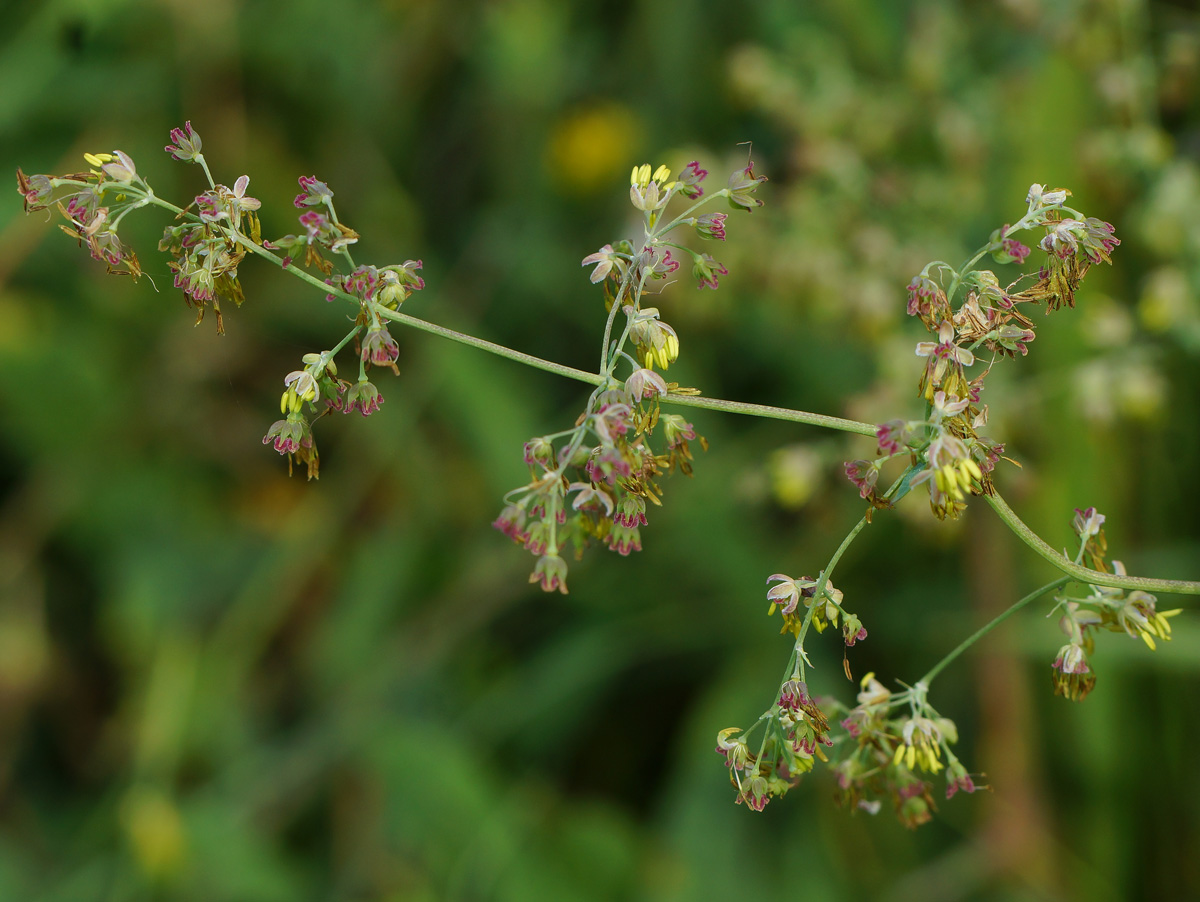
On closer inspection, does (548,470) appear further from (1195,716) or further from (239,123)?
(239,123)

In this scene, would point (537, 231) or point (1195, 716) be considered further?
point (537, 231)

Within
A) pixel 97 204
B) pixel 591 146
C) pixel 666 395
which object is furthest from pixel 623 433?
pixel 591 146

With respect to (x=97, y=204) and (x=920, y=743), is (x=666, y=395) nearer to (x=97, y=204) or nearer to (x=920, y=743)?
(x=920, y=743)

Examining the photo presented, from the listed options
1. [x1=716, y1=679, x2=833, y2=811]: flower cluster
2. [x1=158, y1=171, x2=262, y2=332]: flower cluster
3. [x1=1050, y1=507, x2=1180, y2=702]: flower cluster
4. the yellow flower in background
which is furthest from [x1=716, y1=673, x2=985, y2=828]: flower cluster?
the yellow flower in background

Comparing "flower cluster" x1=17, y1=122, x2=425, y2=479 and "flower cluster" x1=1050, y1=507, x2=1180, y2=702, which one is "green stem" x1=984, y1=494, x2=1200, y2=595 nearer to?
"flower cluster" x1=1050, y1=507, x2=1180, y2=702

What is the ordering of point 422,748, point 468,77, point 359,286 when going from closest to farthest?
point 359,286, point 422,748, point 468,77

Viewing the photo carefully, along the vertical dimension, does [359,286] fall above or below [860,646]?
below

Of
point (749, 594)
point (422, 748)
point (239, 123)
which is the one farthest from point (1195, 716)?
point (239, 123)
